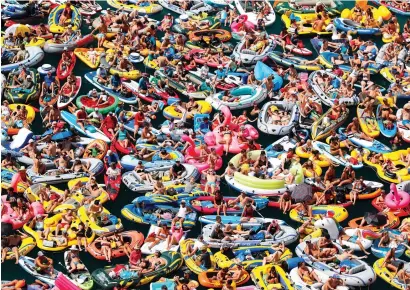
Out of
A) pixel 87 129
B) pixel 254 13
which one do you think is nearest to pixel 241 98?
pixel 87 129

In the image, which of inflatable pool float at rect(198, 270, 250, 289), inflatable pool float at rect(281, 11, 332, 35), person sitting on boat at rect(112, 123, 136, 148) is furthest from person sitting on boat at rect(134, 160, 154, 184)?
inflatable pool float at rect(281, 11, 332, 35)

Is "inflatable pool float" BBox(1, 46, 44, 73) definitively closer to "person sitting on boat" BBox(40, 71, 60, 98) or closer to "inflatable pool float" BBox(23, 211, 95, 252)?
"person sitting on boat" BBox(40, 71, 60, 98)

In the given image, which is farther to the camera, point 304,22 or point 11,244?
point 304,22

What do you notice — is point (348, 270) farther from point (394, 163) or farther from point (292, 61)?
point (292, 61)

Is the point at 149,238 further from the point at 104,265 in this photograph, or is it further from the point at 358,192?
the point at 358,192

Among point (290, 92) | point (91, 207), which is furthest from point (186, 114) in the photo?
point (91, 207)
